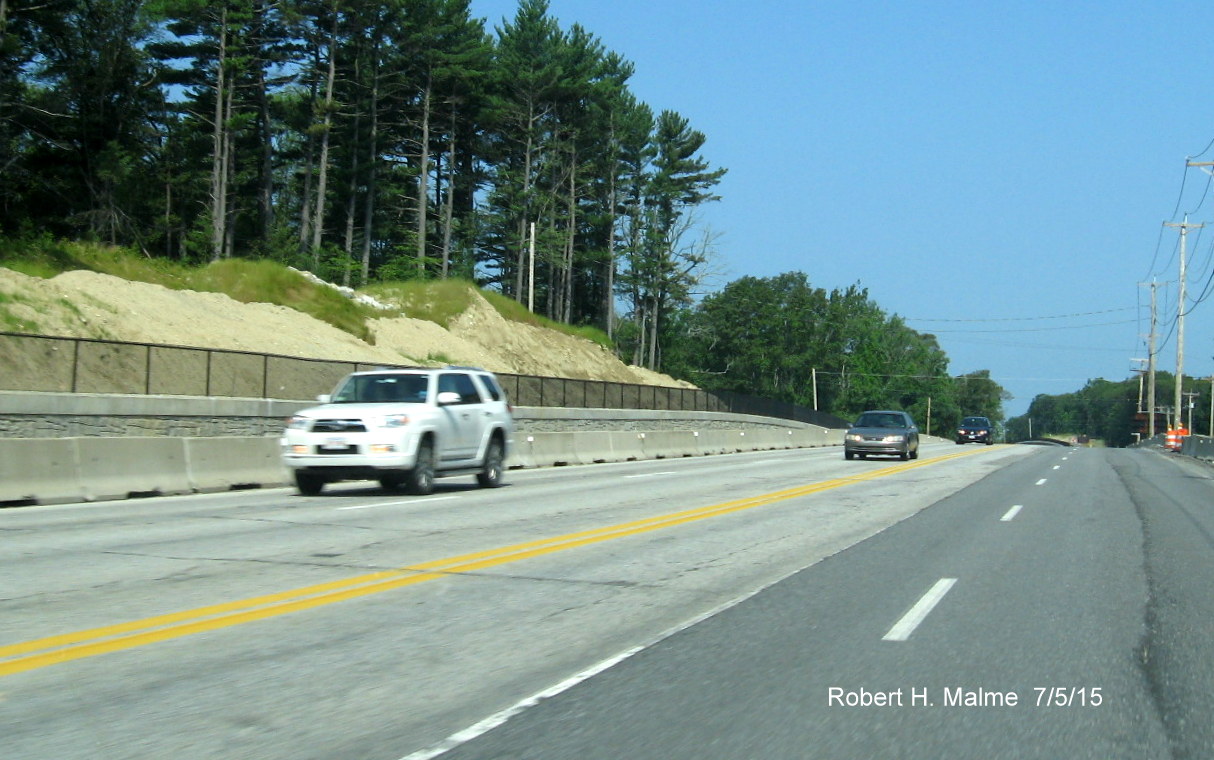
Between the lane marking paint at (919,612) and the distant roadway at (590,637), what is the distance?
0.14 ft

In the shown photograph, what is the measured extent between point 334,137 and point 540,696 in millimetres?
64595

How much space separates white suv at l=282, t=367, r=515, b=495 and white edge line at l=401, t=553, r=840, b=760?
31.6 ft

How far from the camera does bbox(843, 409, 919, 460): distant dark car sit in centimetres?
3544

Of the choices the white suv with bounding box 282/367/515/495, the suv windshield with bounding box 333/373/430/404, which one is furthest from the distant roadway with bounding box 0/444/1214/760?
the suv windshield with bounding box 333/373/430/404

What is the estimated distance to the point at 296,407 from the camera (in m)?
25.2

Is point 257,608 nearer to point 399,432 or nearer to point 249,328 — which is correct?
point 399,432

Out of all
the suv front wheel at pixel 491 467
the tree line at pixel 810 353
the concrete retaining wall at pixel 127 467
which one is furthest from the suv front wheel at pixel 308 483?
the tree line at pixel 810 353

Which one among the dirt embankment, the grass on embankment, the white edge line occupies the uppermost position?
the grass on embankment

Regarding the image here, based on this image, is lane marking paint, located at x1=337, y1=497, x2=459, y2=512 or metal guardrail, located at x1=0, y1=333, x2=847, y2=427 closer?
lane marking paint, located at x1=337, y1=497, x2=459, y2=512

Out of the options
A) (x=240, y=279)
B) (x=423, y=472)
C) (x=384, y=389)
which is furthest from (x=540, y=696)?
(x=240, y=279)

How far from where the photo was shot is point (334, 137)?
67.2 m

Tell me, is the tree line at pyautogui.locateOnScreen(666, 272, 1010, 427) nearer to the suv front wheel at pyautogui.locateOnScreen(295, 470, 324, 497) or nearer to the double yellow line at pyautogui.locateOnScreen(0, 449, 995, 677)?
the suv front wheel at pyautogui.locateOnScreen(295, 470, 324, 497)

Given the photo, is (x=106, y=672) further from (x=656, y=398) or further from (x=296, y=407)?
(x=656, y=398)

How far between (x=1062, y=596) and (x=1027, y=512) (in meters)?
8.41
